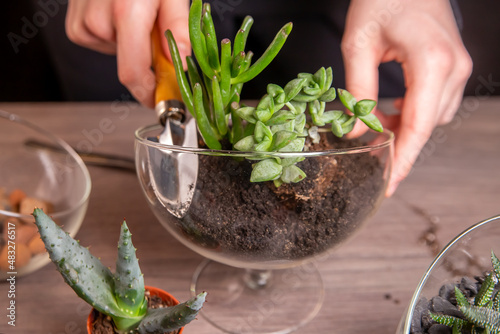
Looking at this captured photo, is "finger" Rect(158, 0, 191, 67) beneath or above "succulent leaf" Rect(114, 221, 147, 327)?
above

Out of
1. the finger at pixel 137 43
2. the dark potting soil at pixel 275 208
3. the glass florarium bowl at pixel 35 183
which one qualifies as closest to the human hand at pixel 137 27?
the finger at pixel 137 43

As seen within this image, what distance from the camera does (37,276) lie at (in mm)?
565

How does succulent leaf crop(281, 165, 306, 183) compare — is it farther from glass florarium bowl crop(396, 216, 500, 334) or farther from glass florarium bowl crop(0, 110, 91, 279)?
glass florarium bowl crop(0, 110, 91, 279)

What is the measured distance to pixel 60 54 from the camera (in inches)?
46.2

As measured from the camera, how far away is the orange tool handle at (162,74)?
550 mm

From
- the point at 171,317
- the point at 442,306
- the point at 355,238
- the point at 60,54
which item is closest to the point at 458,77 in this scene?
the point at 355,238

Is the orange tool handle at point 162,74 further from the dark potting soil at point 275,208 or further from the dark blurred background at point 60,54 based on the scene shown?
the dark blurred background at point 60,54

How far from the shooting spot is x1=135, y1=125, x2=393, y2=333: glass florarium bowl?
40 centimetres

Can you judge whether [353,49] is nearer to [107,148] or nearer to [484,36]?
[107,148]

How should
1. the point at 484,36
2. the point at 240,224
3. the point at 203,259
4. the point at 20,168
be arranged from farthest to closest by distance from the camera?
the point at 484,36 → the point at 20,168 → the point at 203,259 → the point at 240,224

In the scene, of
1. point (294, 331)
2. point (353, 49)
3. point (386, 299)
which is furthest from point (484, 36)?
point (294, 331)

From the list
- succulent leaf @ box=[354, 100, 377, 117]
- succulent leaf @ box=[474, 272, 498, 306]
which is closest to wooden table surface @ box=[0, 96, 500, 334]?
succulent leaf @ box=[474, 272, 498, 306]

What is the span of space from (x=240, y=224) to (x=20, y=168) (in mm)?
491

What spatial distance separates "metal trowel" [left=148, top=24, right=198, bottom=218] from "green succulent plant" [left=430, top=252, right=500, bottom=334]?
252 millimetres
